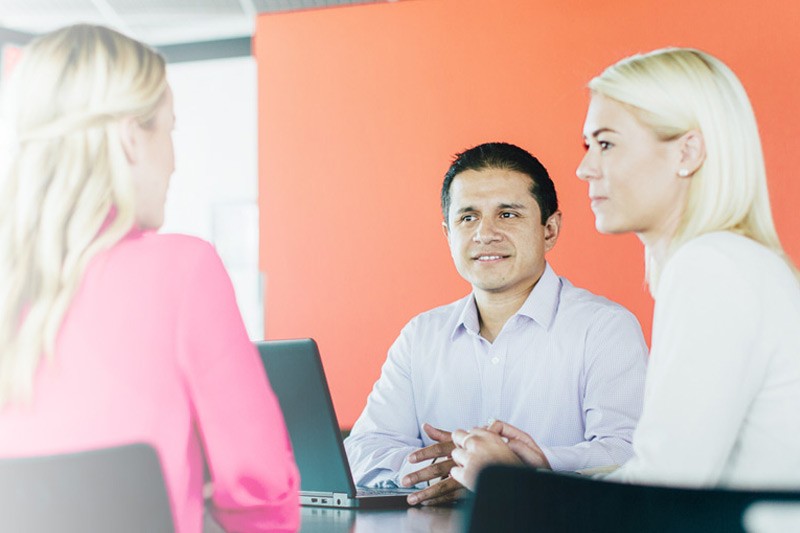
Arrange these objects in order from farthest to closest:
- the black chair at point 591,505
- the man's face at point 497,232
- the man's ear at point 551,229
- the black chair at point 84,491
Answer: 1. the man's ear at point 551,229
2. the man's face at point 497,232
3. the black chair at point 84,491
4. the black chair at point 591,505

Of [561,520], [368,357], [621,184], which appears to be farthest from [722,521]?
[368,357]

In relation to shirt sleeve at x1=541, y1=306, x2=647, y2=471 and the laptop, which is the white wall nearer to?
shirt sleeve at x1=541, y1=306, x2=647, y2=471

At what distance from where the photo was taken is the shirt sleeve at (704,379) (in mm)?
1189

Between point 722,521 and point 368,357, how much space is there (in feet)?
11.9

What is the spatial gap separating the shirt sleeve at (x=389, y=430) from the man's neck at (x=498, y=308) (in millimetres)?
238

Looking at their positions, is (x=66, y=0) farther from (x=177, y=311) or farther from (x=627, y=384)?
(x=177, y=311)

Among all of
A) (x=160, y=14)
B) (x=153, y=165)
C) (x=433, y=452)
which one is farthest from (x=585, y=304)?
(x=160, y=14)

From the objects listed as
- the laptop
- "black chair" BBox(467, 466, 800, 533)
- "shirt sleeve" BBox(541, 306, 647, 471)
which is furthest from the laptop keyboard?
"black chair" BBox(467, 466, 800, 533)

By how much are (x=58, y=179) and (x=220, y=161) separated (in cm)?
486

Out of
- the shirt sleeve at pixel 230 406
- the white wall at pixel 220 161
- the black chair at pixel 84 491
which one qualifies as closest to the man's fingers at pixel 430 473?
the shirt sleeve at pixel 230 406

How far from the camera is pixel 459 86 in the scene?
4371 mm

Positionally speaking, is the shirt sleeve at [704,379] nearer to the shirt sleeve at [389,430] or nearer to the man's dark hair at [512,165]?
the shirt sleeve at [389,430]

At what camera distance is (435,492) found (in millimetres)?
1913

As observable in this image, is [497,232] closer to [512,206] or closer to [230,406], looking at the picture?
[512,206]
